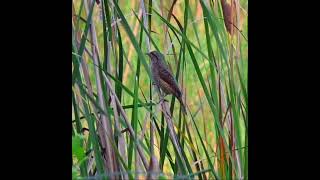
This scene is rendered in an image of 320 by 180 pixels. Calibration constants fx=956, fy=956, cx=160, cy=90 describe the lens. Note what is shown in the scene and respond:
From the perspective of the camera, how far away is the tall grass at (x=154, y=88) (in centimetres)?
310

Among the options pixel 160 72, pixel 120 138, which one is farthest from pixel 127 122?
pixel 160 72

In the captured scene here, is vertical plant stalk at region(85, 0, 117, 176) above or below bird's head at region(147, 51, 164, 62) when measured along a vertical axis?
below

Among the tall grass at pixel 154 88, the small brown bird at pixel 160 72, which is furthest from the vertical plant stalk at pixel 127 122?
the small brown bird at pixel 160 72

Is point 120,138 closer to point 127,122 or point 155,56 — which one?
point 127,122

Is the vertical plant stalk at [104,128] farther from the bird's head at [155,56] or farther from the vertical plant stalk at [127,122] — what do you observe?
the bird's head at [155,56]

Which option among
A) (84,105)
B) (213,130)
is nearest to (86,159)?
(84,105)

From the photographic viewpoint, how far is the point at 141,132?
3111 mm

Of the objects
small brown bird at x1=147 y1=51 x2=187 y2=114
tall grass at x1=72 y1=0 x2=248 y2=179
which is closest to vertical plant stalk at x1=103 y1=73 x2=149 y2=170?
tall grass at x1=72 y1=0 x2=248 y2=179

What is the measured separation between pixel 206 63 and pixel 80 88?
42 centimetres

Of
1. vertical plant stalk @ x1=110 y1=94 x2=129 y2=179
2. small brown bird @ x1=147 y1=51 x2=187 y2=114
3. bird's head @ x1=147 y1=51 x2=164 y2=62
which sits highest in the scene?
bird's head @ x1=147 y1=51 x2=164 y2=62

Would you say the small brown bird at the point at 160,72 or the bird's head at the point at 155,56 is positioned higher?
the bird's head at the point at 155,56

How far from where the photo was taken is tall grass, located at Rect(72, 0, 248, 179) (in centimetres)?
310

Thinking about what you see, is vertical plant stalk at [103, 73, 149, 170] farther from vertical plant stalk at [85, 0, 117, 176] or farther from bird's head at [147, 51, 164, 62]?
bird's head at [147, 51, 164, 62]

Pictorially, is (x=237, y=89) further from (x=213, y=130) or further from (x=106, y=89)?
(x=106, y=89)
